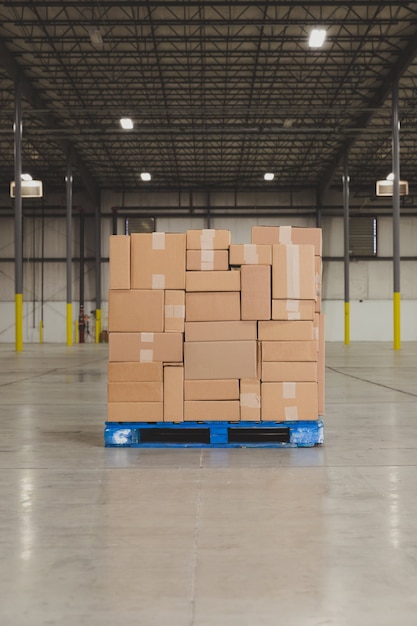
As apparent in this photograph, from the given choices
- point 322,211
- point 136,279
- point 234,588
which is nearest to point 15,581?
point 234,588

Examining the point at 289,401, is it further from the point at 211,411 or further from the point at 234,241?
the point at 234,241

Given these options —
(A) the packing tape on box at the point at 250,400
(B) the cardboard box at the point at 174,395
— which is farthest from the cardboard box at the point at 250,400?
(B) the cardboard box at the point at 174,395

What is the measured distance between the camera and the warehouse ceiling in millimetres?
16438

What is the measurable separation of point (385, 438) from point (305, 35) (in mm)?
14712

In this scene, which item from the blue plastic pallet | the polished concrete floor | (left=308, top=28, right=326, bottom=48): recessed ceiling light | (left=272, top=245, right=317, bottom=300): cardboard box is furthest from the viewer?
(left=308, top=28, right=326, bottom=48): recessed ceiling light

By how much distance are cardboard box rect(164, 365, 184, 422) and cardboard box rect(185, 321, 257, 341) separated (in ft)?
0.89

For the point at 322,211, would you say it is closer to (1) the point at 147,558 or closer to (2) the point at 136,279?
(2) the point at 136,279

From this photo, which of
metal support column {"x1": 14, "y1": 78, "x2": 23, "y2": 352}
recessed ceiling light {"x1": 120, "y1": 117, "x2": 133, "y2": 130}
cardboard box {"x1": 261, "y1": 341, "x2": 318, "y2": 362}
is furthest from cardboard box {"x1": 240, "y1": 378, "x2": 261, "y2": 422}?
recessed ceiling light {"x1": 120, "y1": 117, "x2": 133, "y2": 130}

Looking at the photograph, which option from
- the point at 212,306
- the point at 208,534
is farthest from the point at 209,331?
the point at 208,534

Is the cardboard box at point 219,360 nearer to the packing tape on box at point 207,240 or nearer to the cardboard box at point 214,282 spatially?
the cardboard box at point 214,282

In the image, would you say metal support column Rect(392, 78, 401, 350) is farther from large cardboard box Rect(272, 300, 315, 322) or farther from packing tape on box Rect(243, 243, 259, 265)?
packing tape on box Rect(243, 243, 259, 265)

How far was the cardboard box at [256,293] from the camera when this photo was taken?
16.1 feet

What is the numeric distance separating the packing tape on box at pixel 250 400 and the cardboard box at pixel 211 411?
2.2 inches

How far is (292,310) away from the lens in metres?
4.90
